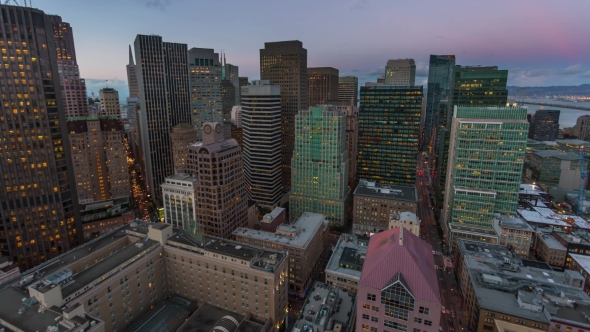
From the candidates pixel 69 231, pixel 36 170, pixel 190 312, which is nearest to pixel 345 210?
pixel 190 312

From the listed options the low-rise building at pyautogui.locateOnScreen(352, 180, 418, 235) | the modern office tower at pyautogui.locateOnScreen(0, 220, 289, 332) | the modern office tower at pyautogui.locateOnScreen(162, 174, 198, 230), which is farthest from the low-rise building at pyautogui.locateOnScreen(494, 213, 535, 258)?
the modern office tower at pyautogui.locateOnScreen(162, 174, 198, 230)

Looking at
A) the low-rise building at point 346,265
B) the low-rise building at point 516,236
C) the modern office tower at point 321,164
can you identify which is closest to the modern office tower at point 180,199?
the low-rise building at point 346,265

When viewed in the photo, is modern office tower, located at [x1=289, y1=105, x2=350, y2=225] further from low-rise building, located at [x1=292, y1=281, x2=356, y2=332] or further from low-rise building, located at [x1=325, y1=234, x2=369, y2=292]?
low-rise building, located at [x1=292, y1=281, x2=356, y2=332]

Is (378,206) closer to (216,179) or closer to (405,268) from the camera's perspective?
(216,179)

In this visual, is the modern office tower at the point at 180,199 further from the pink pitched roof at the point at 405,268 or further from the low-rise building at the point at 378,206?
the low-rise building at the point at 378,206

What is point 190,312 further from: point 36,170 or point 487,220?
point 487,220

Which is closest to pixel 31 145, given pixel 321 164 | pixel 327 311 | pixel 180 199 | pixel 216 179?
pixel 180 199
